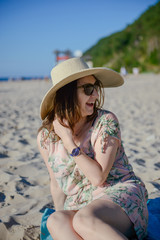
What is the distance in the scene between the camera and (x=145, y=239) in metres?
1.74

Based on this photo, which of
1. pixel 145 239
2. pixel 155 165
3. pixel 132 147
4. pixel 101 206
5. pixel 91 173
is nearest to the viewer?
pixel 101 206

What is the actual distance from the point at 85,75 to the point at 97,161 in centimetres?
65

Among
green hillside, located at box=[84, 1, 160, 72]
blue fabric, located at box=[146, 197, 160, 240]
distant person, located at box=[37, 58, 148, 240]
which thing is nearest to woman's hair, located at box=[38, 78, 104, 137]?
distant person, located at box=[37, 58, 148, 240]

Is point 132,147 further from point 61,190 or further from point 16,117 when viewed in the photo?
point 16,117

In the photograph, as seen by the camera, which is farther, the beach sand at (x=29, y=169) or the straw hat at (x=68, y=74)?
the beach sand at (x=29, y=169)

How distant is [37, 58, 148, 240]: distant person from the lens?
4.76 feet

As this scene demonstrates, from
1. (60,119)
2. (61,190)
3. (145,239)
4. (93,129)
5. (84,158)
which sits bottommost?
(145,239)

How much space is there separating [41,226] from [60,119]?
2.81 feet

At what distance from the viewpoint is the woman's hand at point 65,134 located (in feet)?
5.41

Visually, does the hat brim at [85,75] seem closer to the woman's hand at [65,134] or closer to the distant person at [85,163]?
the distant person at [85,163]

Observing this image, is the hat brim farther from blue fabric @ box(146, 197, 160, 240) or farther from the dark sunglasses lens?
blue fabric @ box(146, 197, 160, 240)

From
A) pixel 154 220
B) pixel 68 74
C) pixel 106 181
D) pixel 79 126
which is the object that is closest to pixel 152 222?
pixel 154 220

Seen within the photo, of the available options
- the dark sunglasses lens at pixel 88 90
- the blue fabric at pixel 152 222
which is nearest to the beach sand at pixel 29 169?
the blue fabric at pixel 152 222

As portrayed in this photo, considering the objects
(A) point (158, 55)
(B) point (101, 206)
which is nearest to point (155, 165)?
(B) point (101, 206)
